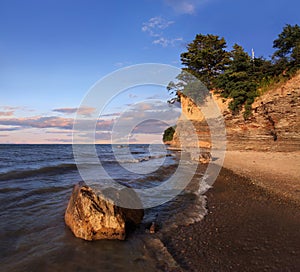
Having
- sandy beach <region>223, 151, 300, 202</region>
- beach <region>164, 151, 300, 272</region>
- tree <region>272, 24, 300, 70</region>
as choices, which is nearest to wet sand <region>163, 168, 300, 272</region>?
beach <region>164, 151, 300, 272</region>

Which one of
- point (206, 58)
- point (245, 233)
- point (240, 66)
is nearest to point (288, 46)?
point (240, 66)

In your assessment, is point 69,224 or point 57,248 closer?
point 57,248

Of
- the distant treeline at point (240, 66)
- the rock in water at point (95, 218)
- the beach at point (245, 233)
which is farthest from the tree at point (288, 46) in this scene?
the rock in water at point (95, 218)

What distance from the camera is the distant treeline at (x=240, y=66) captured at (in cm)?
1475

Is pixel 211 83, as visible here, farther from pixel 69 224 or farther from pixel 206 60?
pixel 69 224

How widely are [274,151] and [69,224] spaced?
1461cm

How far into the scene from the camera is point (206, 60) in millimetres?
24281

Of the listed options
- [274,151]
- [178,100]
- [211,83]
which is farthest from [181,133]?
[274,151]

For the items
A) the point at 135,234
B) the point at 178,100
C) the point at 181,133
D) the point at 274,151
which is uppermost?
the point at 178,100

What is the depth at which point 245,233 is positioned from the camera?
439cm

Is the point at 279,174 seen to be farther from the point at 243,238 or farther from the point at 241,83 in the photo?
the point at 241,83

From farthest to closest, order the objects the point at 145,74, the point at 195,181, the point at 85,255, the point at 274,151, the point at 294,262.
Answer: the point at 274,151 → the point at 195,181 → the point at 145,74 → the point at 85,255 → the point at 294,262

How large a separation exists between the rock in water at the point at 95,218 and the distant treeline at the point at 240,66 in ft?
51.0

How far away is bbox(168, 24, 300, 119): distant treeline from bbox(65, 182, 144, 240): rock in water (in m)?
15.6
